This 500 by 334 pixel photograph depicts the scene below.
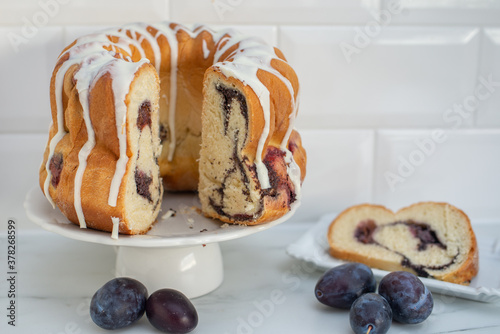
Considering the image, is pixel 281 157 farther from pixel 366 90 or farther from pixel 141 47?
pixel 366 90

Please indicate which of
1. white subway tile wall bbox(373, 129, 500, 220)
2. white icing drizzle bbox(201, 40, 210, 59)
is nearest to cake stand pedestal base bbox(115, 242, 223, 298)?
white icing drizzle bbox(201, 40, 210, 59)

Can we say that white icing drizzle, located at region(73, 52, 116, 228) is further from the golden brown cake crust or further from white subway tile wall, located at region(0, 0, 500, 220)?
white subway tile wall, located at region(0, 0, 500, 220)

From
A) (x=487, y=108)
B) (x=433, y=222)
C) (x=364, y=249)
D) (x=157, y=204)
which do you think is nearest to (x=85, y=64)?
(x=157, y=204)

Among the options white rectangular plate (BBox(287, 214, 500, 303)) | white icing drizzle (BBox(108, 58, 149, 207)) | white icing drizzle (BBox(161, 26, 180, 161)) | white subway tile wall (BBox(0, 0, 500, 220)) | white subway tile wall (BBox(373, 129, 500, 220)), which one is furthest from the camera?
white subway tile wall (BBox(373, 129, 500, 220))

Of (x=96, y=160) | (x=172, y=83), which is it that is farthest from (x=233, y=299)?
(x=172, y=83)

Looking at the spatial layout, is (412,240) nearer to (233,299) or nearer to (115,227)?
(233,299)

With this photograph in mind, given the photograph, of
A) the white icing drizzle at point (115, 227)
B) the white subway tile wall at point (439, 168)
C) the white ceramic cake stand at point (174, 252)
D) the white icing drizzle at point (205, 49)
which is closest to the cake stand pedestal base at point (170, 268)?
the white ceramic cake stand at point (174, 252)
